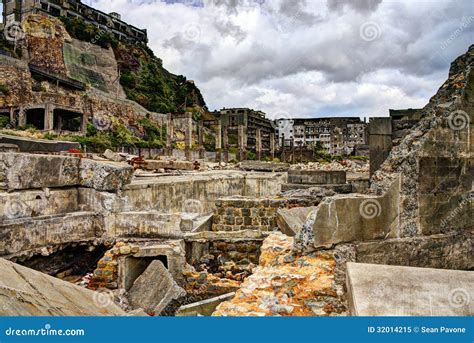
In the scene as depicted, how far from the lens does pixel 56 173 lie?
19.3ft

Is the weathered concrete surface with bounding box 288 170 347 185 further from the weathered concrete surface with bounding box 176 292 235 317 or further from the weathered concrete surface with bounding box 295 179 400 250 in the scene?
the weathered concrete surface with bounding box 176 292 235 317

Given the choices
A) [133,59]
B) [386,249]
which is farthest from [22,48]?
[386,249]

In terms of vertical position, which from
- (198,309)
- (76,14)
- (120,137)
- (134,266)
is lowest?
(198,309)

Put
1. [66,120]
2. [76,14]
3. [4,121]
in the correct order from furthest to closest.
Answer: [76,14], [66,120], [4,121]

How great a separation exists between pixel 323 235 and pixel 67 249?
4.23 metres

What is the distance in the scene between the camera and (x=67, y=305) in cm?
278

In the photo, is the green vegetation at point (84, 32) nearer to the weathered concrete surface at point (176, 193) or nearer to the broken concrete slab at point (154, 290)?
the weathered concrete surface at point (176, 193)

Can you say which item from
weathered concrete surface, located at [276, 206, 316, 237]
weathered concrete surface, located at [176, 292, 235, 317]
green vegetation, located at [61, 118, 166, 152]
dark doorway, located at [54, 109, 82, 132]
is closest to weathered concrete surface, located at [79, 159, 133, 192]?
weathered concrete surface, located at [176, 292, 235, 317]

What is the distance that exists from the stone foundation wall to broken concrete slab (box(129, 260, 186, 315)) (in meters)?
3.04

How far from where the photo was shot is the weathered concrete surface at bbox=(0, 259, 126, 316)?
91.9 inches

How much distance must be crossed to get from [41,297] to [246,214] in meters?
6.13

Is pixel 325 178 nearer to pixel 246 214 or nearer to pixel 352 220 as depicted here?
pixel 246 214

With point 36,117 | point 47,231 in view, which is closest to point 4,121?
point 36,117

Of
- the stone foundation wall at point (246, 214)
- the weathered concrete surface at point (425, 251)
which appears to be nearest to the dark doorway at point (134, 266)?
the stone foundation wall at point (246, 214)
